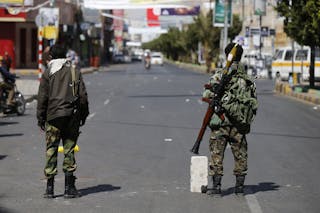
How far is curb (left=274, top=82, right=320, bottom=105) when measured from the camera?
1144 inches

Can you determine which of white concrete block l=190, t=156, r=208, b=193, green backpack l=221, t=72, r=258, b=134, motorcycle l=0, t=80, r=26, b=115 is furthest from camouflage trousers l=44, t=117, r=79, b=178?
motorcycle l=0, t=80, r=26, b=115

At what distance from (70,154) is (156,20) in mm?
179364

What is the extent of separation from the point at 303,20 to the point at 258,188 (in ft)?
78.8

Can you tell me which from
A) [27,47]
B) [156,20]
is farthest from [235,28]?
[156,20]

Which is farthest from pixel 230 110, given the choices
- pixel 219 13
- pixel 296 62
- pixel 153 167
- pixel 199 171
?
pixel 219 13

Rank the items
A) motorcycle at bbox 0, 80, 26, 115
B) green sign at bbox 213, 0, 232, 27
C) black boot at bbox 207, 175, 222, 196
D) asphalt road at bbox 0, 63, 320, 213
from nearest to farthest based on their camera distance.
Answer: asphalt road at bbox 0, 63, 320, 213 < black boot at bbox 207, 175, 222, 196 < motorcycle at bbox 0, 80, 26, 115 < green sign at bbox 213, 0, 232, 27

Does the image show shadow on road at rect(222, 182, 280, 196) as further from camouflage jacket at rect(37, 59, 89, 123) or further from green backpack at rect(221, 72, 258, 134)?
camouflage jacket at rect(37, 59, 89, 123)

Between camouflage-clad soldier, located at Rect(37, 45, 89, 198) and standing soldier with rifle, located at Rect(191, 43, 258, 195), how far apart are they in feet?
4.70

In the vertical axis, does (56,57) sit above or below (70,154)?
above

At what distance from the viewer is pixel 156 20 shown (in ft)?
613

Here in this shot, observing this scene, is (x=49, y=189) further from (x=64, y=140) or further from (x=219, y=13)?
(x=219, y=13)

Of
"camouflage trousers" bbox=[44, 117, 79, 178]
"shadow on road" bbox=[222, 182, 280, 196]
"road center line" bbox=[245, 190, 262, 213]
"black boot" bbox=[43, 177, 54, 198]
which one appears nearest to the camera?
"road center line" bbox=[245, 190, 262, 213]

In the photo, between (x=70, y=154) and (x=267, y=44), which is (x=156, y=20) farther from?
(x=70, y=154)

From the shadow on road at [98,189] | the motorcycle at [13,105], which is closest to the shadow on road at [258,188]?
the shadow on road at [98,189]
